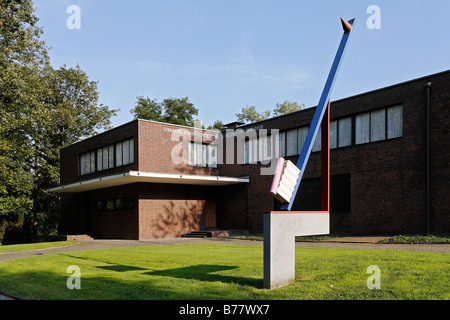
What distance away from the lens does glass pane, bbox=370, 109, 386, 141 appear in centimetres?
2044

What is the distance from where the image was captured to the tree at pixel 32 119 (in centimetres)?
2536

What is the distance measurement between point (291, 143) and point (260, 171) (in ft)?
9.51

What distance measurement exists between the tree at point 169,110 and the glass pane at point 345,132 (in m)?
27.6

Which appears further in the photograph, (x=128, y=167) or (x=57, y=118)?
(x=57, y=118)

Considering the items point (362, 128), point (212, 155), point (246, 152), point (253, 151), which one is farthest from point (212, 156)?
point (362, 128)

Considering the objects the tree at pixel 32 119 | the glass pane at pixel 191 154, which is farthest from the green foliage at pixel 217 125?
the glass pane at pixel 191 154

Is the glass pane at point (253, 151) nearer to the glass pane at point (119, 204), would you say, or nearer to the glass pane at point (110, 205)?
the glass pane at point (119, 204)

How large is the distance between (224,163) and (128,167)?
7.37m

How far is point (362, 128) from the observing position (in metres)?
21.4

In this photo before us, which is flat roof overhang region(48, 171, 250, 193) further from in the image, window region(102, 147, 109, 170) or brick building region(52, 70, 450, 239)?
window region(102, 147, 109, 170)

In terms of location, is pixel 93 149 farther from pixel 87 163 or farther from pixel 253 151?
pixel 253 151

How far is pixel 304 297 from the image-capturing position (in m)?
6.43
